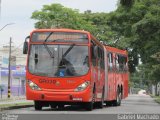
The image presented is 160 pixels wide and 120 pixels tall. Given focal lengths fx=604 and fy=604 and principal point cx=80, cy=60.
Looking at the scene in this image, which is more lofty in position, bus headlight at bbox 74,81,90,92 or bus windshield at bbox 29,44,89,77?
bus windshield at bbox 29,44,89,77

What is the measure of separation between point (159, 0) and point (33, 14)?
3584 cm

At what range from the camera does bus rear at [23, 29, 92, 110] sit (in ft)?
80.4

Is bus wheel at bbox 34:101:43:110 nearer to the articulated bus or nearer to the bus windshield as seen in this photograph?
the articulated bus

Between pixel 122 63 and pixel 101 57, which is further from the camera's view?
pixel 122 63

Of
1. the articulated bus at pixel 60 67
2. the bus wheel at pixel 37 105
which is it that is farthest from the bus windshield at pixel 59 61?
the bus wheel at pixel 37 105

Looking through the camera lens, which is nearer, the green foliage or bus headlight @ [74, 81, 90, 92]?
bus headlight @ [74, 81, 90, 92]

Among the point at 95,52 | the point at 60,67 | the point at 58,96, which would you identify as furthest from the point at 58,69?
the point at 95,52

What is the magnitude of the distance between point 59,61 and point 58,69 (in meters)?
0.34

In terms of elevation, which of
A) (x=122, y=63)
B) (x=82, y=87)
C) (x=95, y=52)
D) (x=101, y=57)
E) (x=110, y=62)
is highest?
(x=95, y=52)

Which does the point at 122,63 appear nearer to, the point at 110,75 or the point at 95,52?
the point at 110,75

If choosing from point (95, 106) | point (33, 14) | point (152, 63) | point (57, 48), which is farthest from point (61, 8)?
point (57, 48)

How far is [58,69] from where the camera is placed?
24703mm

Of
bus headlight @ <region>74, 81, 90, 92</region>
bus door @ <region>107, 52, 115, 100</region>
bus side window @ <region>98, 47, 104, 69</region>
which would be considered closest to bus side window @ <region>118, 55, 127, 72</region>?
bus door @ <region>107, 52, 115, 100</region>

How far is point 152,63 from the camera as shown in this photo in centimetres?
5919
